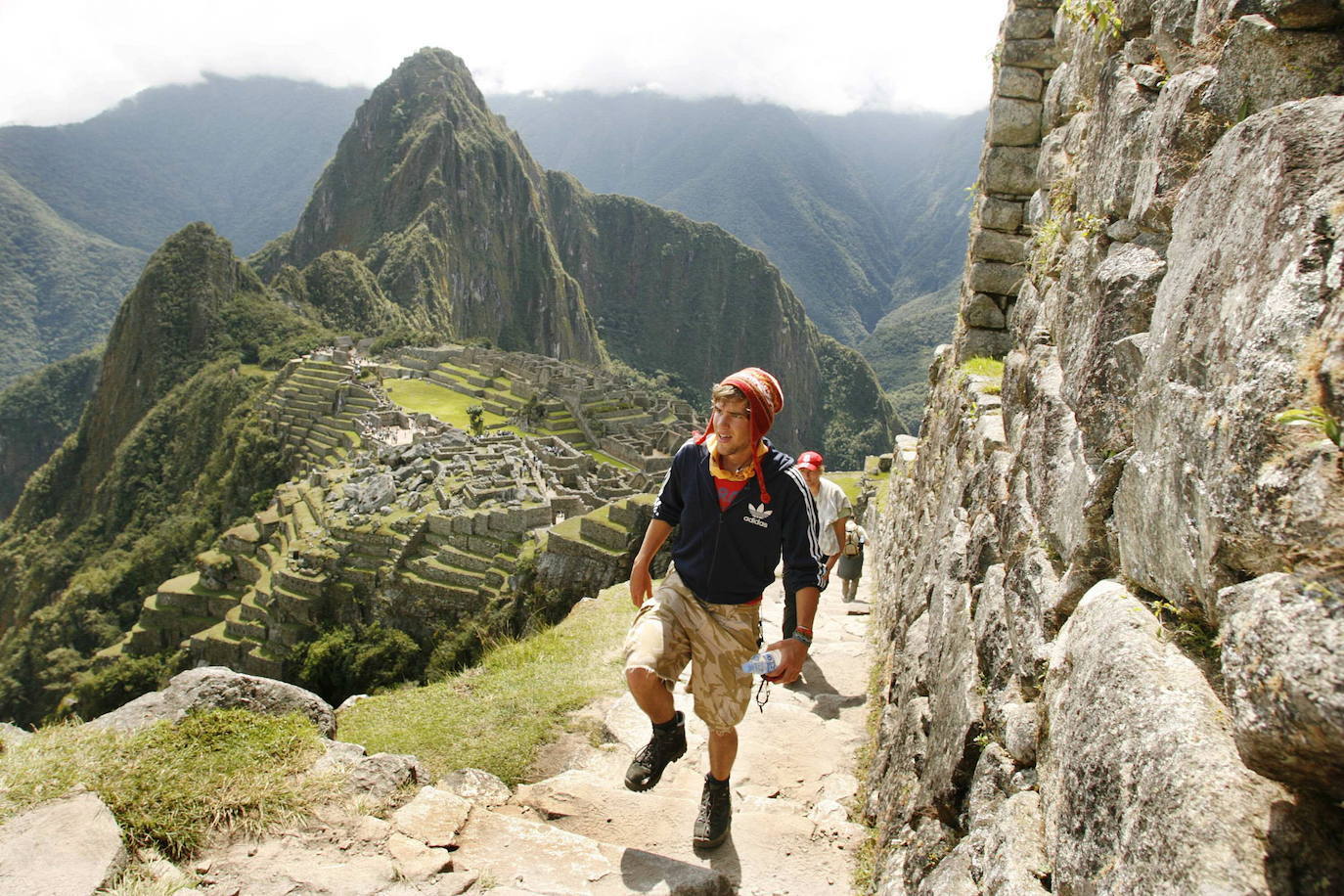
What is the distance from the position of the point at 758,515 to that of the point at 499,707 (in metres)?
2.53

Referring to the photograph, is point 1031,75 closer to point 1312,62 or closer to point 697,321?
point 1312,62

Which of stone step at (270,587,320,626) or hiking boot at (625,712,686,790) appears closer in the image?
hiking boot at (625,712,686,790)

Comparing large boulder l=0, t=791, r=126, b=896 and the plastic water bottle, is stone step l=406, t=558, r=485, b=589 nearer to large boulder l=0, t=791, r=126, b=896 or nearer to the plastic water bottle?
large boulder l=0, t=791, r=126, b=896

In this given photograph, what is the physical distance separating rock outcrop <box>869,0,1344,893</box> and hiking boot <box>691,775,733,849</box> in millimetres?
618

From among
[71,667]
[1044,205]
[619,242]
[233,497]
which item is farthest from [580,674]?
[619,242]

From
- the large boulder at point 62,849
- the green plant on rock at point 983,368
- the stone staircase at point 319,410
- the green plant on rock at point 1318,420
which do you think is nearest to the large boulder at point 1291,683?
the green plant on rock at point 1318,420

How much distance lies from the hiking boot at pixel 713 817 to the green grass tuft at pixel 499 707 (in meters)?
1.26

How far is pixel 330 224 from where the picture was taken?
136125mm

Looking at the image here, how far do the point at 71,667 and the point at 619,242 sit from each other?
173496 millimetres

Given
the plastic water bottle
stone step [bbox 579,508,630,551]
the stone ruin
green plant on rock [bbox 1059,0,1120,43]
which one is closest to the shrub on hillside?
the stone ruin

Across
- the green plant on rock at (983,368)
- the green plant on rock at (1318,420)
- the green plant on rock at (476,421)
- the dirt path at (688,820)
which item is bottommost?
the green plant on rock at (476,421)

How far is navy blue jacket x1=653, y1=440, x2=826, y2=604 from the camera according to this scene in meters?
2.98

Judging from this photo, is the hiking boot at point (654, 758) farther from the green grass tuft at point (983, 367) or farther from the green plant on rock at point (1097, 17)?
the green plant on rock at point (1097, 17)

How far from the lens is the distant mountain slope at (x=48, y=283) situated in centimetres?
14188
